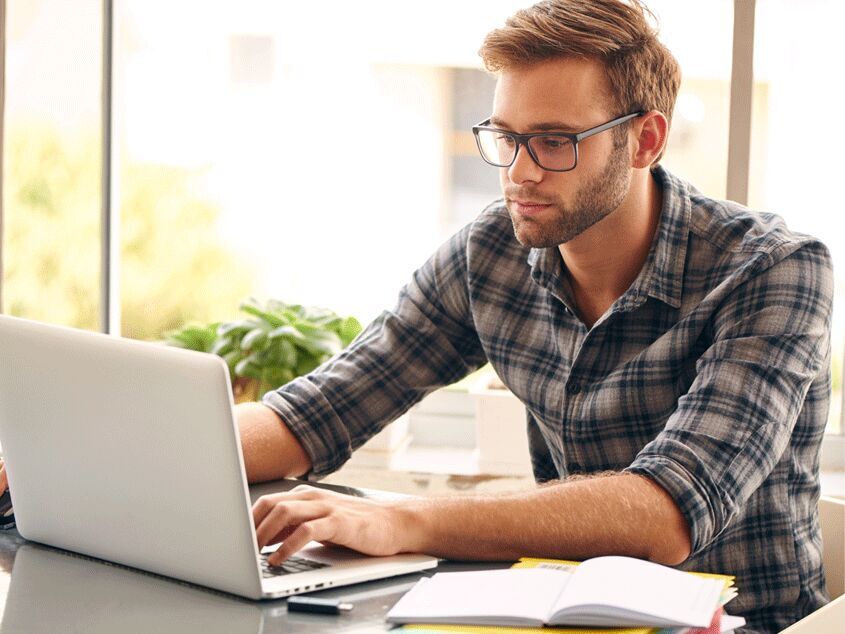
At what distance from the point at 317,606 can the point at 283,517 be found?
0.14m

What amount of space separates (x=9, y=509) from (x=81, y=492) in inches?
8.9

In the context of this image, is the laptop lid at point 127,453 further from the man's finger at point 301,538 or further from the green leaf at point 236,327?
the green leaf at point 236,327

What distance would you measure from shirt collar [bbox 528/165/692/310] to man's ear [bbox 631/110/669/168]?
0.04 m

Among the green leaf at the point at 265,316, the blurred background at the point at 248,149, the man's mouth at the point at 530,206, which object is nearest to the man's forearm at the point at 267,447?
the man's mouth at the point at 530,206

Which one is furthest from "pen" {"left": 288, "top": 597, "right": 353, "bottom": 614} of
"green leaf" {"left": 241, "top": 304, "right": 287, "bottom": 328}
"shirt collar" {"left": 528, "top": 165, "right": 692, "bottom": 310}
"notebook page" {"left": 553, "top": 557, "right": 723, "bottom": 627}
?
"green leaf" {"left": 241, "top": 304, "right": 287, "bottom": 328}

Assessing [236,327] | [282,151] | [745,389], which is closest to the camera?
[745,389]

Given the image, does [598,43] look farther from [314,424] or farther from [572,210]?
[314,424]

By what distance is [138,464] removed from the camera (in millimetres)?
1249

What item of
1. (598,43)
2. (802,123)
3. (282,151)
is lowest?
(282,151)

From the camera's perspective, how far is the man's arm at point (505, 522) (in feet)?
4.33

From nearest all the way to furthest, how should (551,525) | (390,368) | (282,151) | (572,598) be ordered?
(572,598) < (551,525) < (390,368) < (282,151)

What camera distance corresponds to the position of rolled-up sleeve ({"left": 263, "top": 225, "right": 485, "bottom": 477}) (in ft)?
6.14

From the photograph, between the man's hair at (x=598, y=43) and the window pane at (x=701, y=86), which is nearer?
the man's hair at (x=598, y=43)

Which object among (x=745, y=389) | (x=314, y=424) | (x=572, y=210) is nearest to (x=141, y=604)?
(x=314, y=424)
